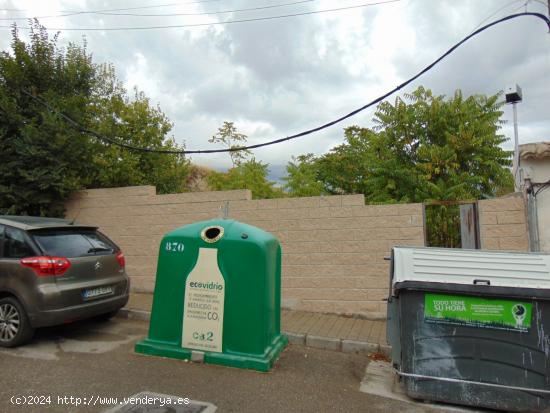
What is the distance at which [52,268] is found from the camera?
17.2ft

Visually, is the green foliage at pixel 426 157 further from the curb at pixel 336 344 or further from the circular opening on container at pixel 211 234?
the circular opening on container at pixel 211 234

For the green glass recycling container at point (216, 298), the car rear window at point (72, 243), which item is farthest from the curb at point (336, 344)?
the car rear window at point (72, 243)

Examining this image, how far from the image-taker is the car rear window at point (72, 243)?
17.9ft

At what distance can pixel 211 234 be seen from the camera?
5.06 meters

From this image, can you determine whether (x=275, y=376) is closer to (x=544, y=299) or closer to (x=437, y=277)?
(x=437, y=277)

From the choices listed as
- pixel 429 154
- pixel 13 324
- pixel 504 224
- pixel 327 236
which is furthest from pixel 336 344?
pixel 429 154

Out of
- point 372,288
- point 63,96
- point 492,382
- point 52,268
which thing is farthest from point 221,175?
point 492,382

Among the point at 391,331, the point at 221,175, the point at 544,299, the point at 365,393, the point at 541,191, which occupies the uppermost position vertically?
the point at 221,175

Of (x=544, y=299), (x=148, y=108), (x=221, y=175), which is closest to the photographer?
(x=544, y=299)

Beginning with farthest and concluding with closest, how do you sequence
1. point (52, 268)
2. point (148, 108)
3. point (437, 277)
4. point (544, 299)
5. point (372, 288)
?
point (148, 108) < point (372, 288) < point (52, 268) < point (437, 277) < point (544, 299)

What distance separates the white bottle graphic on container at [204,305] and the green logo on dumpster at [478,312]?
2.24 m

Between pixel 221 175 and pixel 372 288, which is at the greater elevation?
pixel 221 175

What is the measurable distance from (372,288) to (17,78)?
8.58 meters

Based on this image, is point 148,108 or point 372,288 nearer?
point 372,288
